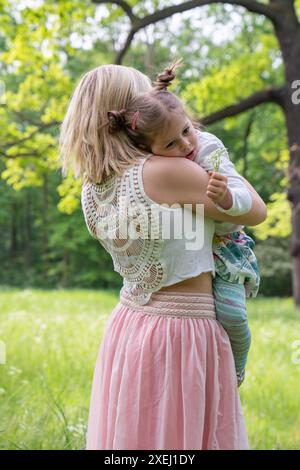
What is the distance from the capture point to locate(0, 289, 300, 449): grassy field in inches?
129

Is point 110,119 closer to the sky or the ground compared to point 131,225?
closer to the sky

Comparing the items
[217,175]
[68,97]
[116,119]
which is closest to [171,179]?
[217,175]

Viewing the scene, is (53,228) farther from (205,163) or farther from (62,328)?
(205,163)

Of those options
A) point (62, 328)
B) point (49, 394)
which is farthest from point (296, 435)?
point (62, 328)

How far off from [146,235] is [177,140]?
0.95ft

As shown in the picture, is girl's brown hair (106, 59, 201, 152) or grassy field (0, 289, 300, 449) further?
grassy field (0, 289, 300, 449)

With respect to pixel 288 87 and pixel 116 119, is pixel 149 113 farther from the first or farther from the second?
pixel 288 87

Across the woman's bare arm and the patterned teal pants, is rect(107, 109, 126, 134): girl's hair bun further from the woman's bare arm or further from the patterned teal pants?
the patterned teal pants

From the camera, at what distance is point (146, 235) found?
1815 mm

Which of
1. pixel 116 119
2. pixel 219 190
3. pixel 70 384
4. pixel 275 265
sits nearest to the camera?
pixel 219 190

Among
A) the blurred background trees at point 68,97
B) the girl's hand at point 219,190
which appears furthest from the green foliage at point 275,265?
the girl's hand at point 219,190

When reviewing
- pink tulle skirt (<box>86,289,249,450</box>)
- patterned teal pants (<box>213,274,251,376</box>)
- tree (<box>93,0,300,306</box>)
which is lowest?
pink tulle skirt (<box>86,289,249,450</box>)

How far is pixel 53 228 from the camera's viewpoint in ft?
79.5

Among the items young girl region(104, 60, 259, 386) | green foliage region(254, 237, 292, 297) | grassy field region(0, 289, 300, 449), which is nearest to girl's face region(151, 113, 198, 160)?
young girl region(104, 60, 259, 386)
